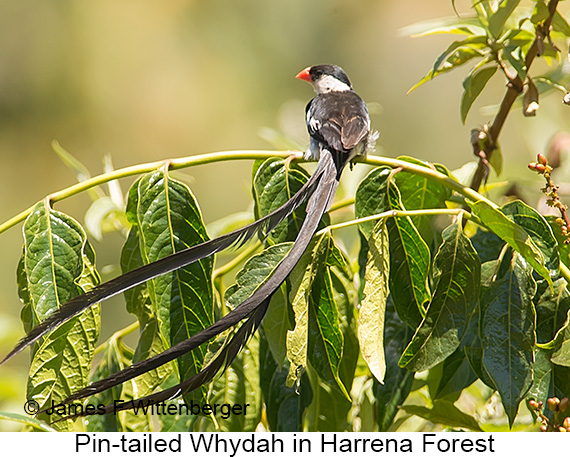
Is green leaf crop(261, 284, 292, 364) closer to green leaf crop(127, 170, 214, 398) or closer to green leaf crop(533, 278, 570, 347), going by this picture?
green leaf crop(127, 170, 214, 398)

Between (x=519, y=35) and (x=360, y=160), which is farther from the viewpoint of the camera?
(x=519, y=35)

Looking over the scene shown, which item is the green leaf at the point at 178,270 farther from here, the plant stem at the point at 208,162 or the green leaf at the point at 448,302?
the green leaf at the point at 448,302

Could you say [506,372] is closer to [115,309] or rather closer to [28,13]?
[115,309]

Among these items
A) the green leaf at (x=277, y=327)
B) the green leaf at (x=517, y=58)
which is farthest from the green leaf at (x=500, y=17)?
the green leaf at (x=277, y=327)

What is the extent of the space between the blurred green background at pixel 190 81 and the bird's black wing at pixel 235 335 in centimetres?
460

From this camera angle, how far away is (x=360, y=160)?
1.12 m

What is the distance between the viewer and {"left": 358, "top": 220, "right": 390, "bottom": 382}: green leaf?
96 cm

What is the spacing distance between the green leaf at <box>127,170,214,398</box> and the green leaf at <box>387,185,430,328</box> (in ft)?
0.91

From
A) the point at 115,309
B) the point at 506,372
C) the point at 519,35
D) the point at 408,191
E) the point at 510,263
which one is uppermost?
the point at 115,309

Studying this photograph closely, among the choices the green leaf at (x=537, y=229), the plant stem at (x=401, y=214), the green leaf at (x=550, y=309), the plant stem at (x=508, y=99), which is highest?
the plant stem at (x=508, y=99)

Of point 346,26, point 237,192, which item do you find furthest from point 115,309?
point 346,26

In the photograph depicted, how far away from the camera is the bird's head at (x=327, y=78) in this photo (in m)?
1.97

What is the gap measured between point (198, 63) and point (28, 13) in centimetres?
179

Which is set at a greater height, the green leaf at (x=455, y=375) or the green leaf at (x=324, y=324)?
the green leaf at (x=324, y=324)
